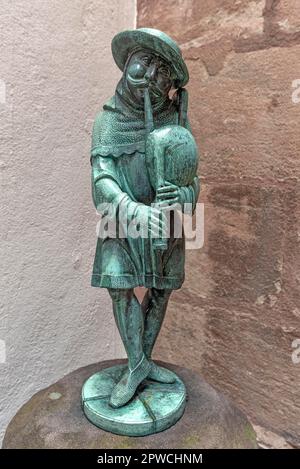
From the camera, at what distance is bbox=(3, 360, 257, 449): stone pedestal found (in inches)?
39.5

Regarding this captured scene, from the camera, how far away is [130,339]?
1.08m

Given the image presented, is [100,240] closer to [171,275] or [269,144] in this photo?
[171,275]

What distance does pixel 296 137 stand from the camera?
52.4 inches

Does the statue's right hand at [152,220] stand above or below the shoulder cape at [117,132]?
below

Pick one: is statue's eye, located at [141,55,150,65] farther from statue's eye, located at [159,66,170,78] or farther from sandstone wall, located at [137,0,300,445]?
sandstone wall, located at [137,0,300,445]

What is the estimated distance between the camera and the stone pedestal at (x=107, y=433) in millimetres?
1004

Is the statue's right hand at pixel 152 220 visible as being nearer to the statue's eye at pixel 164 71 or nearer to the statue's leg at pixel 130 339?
the statue's leg at pixel 130 339

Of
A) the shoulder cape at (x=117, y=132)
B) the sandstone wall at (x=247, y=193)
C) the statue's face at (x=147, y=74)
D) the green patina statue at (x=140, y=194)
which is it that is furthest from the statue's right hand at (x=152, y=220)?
the sandstone wall at (x=247, y=193)

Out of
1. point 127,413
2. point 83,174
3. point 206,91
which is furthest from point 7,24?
point 127,413

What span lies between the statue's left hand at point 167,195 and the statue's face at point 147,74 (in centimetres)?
23

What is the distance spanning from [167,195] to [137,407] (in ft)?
1.72

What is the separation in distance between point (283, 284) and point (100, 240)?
67 cm

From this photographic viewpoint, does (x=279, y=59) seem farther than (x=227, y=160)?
No

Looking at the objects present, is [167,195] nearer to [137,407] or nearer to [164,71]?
[164,71]
